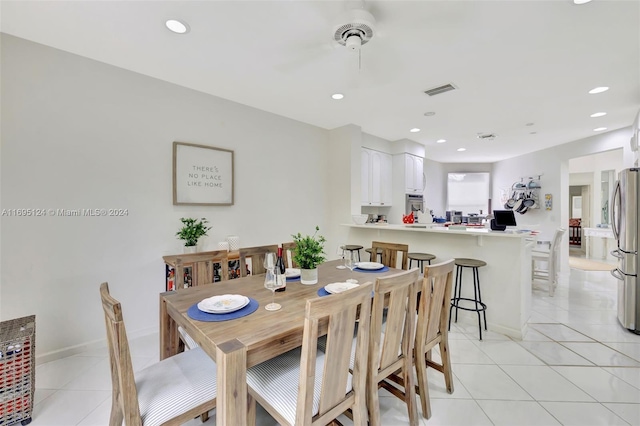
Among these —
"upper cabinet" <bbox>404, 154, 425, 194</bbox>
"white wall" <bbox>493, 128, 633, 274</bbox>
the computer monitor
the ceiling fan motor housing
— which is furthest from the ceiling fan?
"white wall" <bbox>493, 128, 633, 274</bbox>

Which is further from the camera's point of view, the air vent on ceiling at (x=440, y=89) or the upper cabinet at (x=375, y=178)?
the upper cabinet at (x=375, y=178)

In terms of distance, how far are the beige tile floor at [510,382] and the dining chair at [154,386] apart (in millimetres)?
580

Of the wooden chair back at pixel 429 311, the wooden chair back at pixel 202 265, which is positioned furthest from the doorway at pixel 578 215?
the wooden chair back at pixel 202 265

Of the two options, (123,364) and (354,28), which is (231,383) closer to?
(123,364)

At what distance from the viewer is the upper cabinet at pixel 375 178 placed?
4762mm

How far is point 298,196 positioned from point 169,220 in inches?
72.0

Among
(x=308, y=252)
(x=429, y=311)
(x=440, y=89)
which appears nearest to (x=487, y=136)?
(x=440, y=89)

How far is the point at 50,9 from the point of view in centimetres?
185

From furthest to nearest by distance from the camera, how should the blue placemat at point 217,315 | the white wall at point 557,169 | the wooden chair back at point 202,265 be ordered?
1. the white wall at point 557,169
2. the wooden chair back at point 202,265
3. the blue placemat at point 217,315

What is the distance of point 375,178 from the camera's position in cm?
502

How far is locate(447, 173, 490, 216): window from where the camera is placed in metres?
7.62

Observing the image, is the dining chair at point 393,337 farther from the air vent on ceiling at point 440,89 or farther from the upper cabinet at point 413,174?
the upper cabinet at point 413,174

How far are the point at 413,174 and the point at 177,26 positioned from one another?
4.68 meters

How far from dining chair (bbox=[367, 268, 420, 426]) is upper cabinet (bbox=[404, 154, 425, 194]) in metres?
4.11
